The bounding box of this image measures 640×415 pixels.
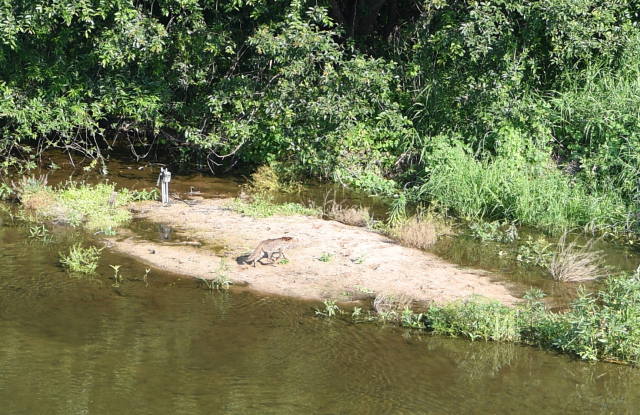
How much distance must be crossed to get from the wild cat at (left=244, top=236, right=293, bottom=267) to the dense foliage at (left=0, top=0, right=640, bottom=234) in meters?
3.38

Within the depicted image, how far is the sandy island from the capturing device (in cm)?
824

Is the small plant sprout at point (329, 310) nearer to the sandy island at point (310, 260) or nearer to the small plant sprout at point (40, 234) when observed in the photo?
the sandy island at point (310, 260)

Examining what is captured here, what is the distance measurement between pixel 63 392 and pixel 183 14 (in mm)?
7948

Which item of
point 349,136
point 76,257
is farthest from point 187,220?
point 349,136

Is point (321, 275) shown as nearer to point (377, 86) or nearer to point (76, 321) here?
point (76, 321)

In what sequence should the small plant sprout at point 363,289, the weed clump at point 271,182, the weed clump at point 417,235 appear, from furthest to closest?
1. the weed clump at point 271,182
2. the weed clump at point 417,235
3. the small plant sprout at point 363,289

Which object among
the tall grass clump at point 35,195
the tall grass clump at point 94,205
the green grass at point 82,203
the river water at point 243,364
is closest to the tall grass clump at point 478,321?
the river water at point 243,364

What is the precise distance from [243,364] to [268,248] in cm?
262

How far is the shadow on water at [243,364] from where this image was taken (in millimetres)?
5727

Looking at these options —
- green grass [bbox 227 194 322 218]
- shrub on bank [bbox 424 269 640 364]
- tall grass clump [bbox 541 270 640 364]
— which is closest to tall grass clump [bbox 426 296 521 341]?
shrub on bank [bbox 424 269 640 364]

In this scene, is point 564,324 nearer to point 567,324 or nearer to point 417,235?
point 567,324

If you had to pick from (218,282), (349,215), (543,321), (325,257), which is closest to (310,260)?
(325,257)

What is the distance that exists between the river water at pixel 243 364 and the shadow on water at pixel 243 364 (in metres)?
0.01

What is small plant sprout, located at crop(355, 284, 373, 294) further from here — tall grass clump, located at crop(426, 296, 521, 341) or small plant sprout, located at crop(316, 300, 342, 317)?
tall grass clump, located at crop(426, 296, 521, 341)
